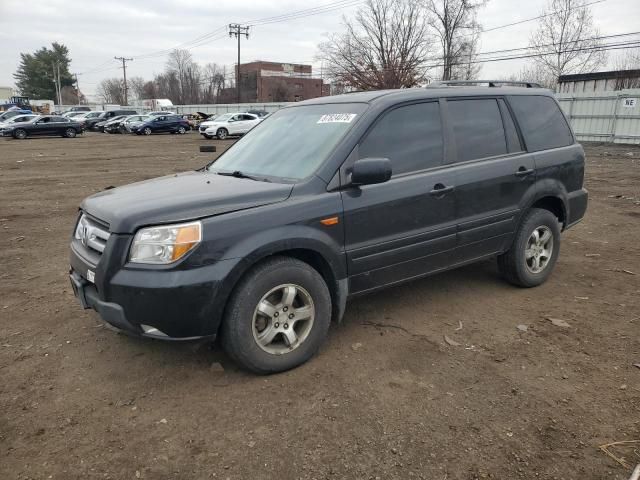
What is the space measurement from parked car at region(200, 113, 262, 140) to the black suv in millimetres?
27067

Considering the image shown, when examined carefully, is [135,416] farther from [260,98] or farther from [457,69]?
[260,98]

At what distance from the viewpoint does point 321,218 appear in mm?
3289

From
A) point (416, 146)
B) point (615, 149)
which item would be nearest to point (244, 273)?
point (416, 146)

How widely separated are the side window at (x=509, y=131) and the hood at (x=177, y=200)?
7.57 ft

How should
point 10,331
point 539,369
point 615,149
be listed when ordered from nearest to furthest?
1. point 539,369
2. point 10,331
3. point 615,149

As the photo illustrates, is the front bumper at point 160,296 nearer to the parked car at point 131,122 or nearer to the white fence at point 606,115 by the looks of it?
the white fence at point 606,115

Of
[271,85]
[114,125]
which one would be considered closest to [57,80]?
[271,85]

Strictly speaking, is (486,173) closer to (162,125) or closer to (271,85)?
(162,125)

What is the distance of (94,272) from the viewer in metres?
3.07

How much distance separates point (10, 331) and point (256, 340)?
228 cm

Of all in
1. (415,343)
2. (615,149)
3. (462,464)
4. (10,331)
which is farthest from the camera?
(615,149)

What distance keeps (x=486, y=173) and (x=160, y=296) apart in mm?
2844

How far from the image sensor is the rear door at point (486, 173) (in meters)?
4.08

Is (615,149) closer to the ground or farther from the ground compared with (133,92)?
closer to the ground
